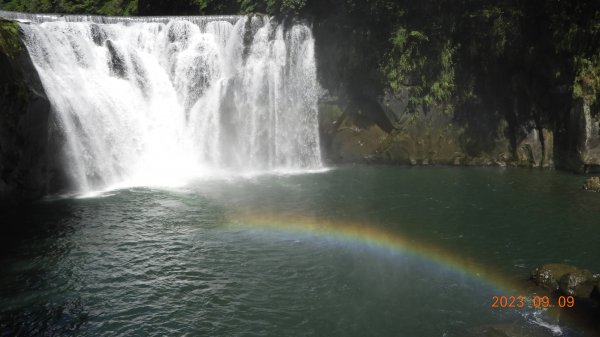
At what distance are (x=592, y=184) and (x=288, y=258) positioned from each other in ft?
54.1

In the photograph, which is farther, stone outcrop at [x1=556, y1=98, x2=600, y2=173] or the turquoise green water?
stone outcrop at [x1=556, y1=98, x2=600, y2=173]

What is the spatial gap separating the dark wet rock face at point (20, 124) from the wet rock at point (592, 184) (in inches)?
1015

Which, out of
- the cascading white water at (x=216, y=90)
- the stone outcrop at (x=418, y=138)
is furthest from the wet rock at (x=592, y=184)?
the cascading white water at (x=216, y=90)

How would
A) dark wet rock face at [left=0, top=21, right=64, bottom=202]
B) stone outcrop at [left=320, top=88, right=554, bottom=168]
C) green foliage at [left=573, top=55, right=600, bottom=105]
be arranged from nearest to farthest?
dark wet rock face at [left=0, top=21, right=64, bottom=202] < green foliage at [left=573, top=55, right=600, bottom=105] < stone outcrop at [left=320, top=88, right=554, bottom=168]

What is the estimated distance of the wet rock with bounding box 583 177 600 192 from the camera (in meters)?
22.7

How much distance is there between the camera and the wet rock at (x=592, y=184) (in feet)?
74.5

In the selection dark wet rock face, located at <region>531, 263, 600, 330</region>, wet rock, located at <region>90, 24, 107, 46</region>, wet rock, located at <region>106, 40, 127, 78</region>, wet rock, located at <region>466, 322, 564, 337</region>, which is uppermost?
wet rock, located at <region>90, 24, 107, 46</region>

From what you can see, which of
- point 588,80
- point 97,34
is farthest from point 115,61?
point 588,80

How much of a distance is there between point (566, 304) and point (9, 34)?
77.2ft

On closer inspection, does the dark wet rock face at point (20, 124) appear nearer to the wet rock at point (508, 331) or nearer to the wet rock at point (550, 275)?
the wet rock at point (508, 331)

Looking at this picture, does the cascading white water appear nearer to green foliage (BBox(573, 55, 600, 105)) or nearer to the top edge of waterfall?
the top edge of waterfall

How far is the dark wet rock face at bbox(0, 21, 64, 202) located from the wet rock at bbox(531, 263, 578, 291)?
20.6 m

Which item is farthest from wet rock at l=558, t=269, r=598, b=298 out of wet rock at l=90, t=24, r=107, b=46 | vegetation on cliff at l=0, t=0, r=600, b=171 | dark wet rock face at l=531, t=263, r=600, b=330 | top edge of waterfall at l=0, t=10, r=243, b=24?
wet rock at l=90, t=24, r=107, b=46

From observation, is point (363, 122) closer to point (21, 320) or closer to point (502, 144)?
point (502, 144)
